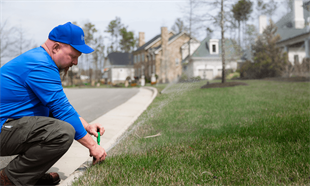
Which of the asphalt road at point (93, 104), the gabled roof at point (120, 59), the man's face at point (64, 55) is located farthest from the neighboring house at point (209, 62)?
the man's face at point (64, 55)

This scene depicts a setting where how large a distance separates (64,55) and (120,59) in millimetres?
53554

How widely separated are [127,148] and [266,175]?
6.88 ft

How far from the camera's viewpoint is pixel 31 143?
241cm

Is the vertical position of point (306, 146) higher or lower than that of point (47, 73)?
lower

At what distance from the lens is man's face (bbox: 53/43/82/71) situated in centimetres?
248

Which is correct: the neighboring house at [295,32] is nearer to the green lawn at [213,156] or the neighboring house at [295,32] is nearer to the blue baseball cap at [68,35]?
the green lawn at [213,156]

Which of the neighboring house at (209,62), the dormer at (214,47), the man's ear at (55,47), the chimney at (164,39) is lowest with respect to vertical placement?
the man's ear at (55,47)

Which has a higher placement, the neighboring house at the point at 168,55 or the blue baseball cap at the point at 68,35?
the neighboring house at the point at 168,55

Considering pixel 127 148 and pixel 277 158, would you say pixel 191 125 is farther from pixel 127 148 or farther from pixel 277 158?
pixel 277 158

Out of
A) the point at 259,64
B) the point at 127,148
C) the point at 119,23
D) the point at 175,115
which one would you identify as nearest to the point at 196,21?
the point at 259,64

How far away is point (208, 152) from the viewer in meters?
3.50

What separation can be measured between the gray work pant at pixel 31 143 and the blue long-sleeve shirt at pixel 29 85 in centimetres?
12

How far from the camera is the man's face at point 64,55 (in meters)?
2.48

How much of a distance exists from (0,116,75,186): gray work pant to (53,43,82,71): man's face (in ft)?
1.88
